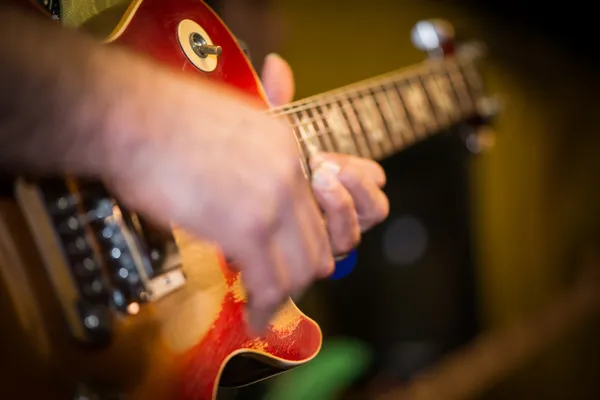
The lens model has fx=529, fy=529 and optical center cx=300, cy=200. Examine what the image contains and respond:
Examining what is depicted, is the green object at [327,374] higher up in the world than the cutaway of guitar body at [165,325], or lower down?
lower down

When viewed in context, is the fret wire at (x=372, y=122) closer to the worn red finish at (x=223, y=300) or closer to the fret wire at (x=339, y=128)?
the fret wire at (x=339, y=128)

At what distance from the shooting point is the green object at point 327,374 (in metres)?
1.03

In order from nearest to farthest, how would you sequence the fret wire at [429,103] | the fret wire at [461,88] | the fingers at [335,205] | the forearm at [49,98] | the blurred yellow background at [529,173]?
the forearm at [49,98] → the fingers at [335,205] → the fret wire at [429,103] → the fret wire at [461,88] → the blurred yellow background at [529,173]

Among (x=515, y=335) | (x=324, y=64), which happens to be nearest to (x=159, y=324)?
(x=324, y=64)

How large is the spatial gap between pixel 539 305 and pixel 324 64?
1149 mm

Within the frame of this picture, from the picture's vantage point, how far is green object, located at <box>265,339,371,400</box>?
1.03 metres

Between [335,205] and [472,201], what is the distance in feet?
3.70

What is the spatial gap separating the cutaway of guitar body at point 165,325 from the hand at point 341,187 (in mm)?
80

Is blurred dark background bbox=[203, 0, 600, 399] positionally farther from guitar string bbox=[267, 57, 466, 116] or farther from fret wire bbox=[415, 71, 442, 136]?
fret wire bbox=[415, 71, 442, 136]

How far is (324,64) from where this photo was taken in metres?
1.35

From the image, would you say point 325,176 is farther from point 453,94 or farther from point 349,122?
point 453,94

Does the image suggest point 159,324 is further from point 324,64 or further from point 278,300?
point 324,64

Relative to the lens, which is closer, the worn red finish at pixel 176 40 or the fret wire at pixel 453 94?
the worn red finish at pixel 176 40

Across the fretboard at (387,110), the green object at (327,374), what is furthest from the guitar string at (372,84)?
the green object at (327,374)
